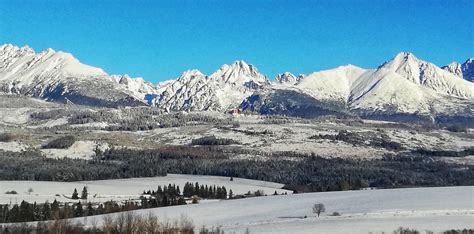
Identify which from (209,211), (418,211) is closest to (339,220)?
(418,211)

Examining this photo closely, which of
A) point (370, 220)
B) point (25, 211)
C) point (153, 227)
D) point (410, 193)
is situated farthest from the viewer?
point (410, 193)

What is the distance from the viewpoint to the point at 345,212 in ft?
462

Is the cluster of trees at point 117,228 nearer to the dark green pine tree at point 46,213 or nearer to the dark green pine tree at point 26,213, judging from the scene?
the dark green pine tree at point 26,213

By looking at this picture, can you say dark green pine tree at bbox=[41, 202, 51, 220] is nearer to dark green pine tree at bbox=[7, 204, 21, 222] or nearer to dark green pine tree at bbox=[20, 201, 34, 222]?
A: dark green pine tree at bbox=[20, 201, 34, 222]

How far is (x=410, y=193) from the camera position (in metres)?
169

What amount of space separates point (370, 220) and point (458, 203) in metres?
28.2

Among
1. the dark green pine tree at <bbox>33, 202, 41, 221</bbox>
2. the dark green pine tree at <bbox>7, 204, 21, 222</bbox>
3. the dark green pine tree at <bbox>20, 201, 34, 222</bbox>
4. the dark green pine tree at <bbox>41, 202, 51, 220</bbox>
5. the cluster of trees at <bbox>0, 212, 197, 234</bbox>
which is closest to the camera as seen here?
the cluster of trees at <bbox>0, 212, 197, 234</bbox>

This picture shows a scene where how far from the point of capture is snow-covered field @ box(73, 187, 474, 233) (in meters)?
119

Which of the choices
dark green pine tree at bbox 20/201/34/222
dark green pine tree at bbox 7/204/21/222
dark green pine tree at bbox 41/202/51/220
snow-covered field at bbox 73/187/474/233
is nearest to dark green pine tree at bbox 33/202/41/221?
dark green pine tree at bbox 20/201/34/222

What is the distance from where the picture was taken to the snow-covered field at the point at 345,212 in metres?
119

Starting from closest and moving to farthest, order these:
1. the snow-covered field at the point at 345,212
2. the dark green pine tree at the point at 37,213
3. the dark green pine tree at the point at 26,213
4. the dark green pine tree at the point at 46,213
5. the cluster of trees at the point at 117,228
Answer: the cluster of trees at the point at 117,228, the snow-covered field at the point at 345,212, the dark green pine tree at the point at 26,213, the dark green pine tree at the point at 46,213, the dark green pine tree at the point at 37,213

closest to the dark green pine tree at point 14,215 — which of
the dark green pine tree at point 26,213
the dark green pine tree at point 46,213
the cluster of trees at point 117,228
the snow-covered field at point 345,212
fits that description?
the dark green pine tree at point 26,213

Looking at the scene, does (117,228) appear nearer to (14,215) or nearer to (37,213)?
(37,213)

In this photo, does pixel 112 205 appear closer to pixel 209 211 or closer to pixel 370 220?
pixel 209 211
